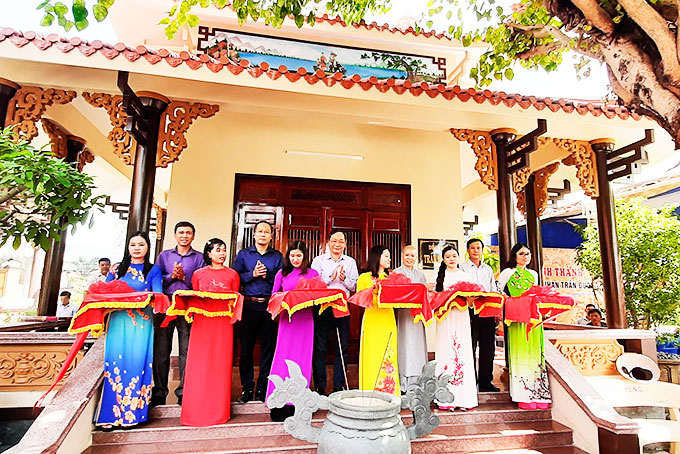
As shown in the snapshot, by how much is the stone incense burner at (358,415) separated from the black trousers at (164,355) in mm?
1667

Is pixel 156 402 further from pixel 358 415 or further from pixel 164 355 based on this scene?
pixel 358 415

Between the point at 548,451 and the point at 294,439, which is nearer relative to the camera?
the point at 294,439

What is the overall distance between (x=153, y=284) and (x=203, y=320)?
52 centimetres

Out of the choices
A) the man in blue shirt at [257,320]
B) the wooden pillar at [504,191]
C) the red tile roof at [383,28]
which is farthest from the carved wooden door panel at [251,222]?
the red tile roof at [383,28]

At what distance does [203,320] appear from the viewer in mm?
3193

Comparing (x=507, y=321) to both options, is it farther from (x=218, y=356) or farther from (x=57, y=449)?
(x=57, y=449)

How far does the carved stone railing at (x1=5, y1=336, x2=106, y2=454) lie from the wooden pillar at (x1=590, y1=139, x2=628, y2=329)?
584cm

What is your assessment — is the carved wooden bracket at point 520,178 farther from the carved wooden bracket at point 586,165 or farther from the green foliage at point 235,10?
the green foliage at point 235,10

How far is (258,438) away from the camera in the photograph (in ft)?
10.1

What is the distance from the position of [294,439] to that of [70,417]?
1547mm

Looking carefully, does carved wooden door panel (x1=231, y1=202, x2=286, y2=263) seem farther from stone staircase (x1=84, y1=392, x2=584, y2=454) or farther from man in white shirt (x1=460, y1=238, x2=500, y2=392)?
man in white shirt (x1=460, y1=238, x2=500, y2=392)

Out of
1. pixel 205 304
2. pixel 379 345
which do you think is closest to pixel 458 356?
pixel 379 345

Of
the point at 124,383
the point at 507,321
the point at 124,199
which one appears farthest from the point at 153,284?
the point at 124,199

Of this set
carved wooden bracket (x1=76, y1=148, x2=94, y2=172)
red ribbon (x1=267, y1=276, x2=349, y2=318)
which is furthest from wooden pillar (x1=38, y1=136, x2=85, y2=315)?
red ribbon (x1=267, y1=276, x2=349, y2=318)
